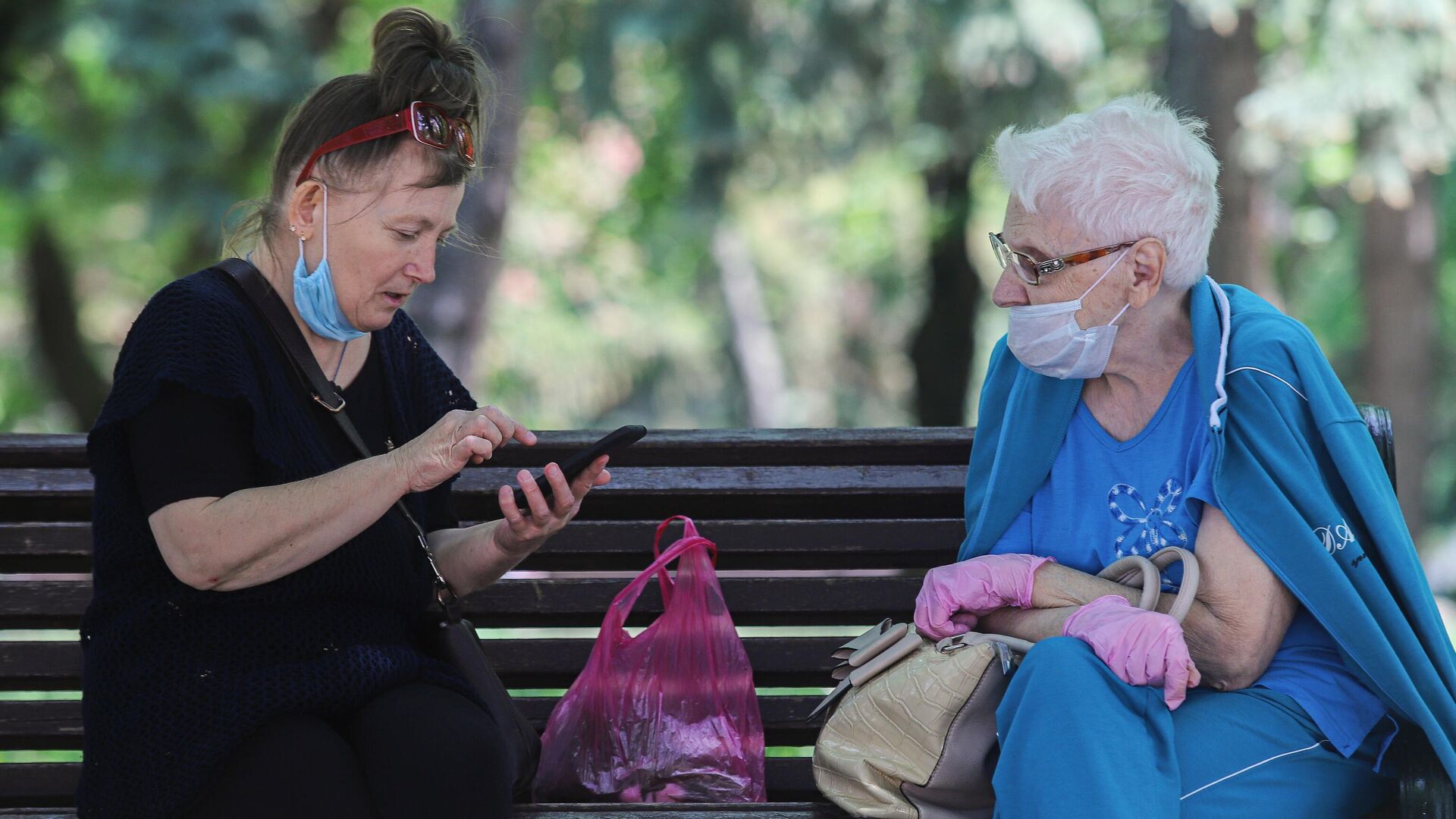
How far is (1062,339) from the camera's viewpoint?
2.76 m

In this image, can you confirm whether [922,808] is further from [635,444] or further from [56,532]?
[56,532]

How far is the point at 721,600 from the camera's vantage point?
287 cm

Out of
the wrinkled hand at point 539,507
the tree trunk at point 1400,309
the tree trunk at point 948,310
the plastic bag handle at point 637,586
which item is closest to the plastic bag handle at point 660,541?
the plastic bag handle at point 637,586

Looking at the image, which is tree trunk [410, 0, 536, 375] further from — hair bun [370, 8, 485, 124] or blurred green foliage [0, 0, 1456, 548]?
hair bun [370, 8, 485, 124]

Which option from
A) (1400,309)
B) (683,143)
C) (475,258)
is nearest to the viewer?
(475,258)

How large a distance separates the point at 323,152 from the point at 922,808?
1532 millimetres

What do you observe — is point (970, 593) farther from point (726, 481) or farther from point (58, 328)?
point (58, 328)

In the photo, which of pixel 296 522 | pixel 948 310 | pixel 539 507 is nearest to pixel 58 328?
pixel 948 310

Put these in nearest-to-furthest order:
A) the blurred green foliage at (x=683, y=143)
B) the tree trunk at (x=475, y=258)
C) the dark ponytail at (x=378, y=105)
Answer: the dark ponytail at (x=378, y=105) → the tree trunk at (x=475, y=258) → the blurred green foliage at (x=683, y=143)

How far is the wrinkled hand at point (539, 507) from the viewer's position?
8.73 feet

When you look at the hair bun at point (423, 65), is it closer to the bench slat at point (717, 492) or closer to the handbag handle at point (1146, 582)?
the bench slat at point (717, 492)

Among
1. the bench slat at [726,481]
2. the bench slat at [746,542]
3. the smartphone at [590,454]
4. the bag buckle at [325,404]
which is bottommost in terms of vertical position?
the bench slat at [746,542]

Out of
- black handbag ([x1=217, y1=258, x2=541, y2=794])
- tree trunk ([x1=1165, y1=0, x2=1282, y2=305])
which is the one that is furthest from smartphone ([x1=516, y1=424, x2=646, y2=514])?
tree trunk ([x1=1165, y1=0, x2=1282, y2=305])

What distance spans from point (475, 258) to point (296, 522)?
4567 millimetres
